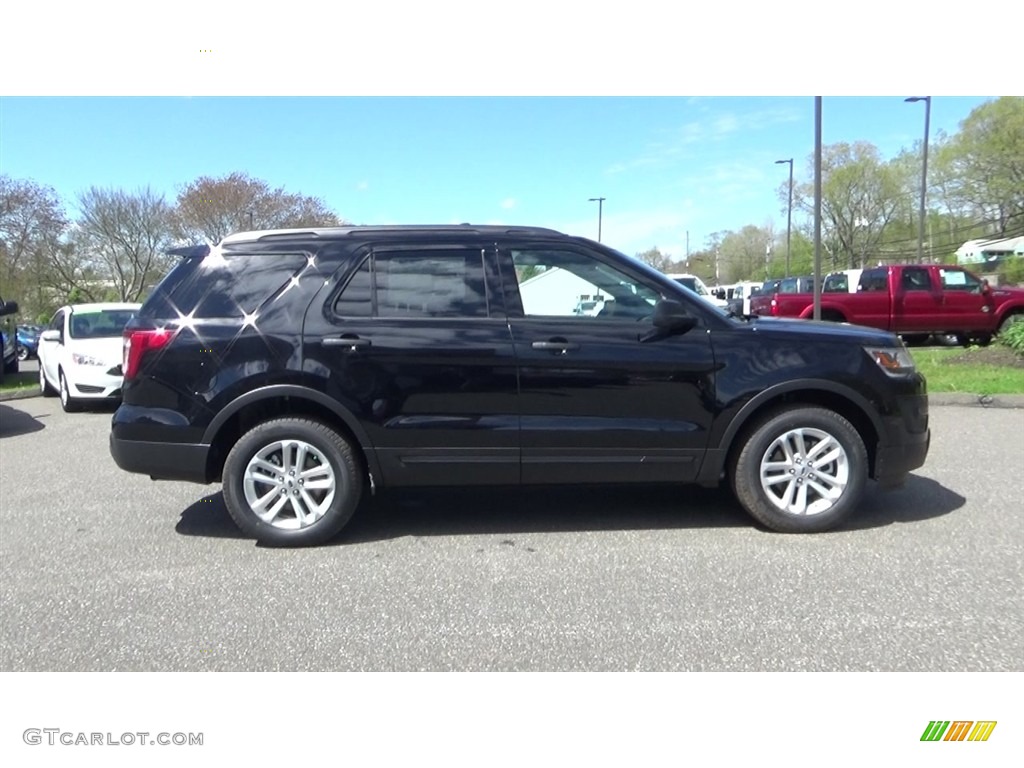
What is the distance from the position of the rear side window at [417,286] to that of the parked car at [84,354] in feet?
21.6

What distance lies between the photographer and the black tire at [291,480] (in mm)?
4723

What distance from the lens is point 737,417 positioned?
4.78 metres

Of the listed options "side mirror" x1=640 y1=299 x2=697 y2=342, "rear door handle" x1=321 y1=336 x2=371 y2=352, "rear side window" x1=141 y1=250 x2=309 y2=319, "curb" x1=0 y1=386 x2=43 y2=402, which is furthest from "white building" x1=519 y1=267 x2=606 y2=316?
"curb" x1=0 y1=386 x2=43 y2=402

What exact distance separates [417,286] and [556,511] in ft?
5.87

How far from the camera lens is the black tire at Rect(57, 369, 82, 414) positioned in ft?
35.2

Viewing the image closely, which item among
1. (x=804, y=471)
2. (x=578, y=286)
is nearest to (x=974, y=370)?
(x=804, y=471)

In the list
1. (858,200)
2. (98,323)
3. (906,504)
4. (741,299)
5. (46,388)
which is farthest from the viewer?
(858,200)

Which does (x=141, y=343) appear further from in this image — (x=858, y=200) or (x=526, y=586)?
(x=858, y=200)

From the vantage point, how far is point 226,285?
4.83 m

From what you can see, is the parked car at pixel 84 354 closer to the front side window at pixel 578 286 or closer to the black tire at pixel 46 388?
the black tire at pixel 46 388

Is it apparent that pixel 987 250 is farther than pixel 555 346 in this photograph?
Yes

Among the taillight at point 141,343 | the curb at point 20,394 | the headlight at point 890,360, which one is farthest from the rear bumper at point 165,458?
the curb at point 20,394

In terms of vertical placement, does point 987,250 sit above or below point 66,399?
above
